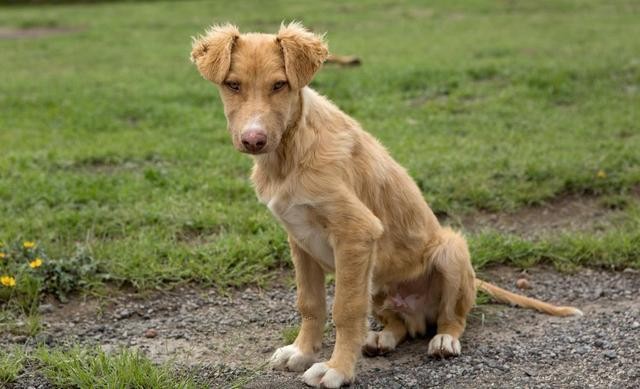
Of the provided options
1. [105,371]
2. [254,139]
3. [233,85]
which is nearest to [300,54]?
[233,85]

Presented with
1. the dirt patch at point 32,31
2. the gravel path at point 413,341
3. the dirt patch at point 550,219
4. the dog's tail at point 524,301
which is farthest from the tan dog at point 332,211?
the dirt patch at point 32,31

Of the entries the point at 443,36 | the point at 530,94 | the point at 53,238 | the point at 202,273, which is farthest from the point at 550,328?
the point at 443,36

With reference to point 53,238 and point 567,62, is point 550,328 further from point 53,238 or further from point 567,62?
point 567,62

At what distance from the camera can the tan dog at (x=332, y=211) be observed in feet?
13.3

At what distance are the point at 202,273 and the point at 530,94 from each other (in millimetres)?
6514

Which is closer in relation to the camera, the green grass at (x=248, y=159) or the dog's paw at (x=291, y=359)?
the dog's paw at (x=291, y=359)

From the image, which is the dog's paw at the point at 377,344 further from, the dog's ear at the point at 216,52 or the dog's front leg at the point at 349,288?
the dog's ear at the point at 216,52

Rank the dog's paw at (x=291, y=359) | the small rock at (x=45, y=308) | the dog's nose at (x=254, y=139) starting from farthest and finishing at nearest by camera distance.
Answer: the small rock at (x=45, y=308) → the dog's paw at (x=291, y=359) → the dog's nose at (x=254, y=139)

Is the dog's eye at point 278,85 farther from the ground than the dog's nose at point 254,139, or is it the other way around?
the dog's eye at point 278,85

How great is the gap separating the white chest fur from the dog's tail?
1.35 meters

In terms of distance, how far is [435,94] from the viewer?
11.3 m

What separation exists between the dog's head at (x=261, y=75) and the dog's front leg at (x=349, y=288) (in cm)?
59

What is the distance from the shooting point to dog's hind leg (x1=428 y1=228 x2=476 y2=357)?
481 centimetres

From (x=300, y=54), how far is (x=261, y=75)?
0.24m
